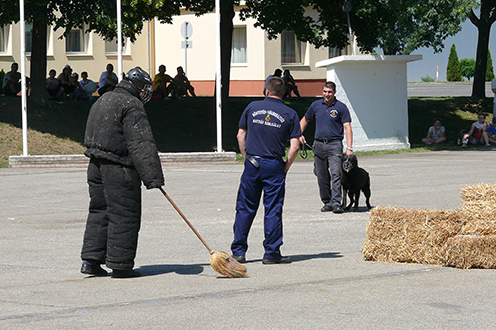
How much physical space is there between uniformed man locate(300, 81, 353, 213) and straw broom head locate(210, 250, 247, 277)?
4.71 metres

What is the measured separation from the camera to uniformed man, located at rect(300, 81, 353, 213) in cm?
1195

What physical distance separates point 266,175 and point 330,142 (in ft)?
13.1

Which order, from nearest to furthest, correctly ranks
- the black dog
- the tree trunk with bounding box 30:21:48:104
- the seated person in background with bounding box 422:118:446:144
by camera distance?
1. the black dog
2. the tree trunk with bounding box 30:21:48:104
3. the seated person in background with bounding box 422:118:446:144

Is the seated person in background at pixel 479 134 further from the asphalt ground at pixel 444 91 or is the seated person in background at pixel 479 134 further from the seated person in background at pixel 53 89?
the asphalt ground at pixel 444 91

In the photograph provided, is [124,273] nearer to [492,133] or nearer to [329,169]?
[329,169]

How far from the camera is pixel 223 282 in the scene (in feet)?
24.0

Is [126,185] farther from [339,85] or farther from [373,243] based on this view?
[339,85]

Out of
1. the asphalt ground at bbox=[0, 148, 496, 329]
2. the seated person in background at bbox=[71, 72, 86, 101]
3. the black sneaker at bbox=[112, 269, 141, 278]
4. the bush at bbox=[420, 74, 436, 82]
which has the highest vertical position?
A: the bush at bbox=[420, 74, 436, 82]

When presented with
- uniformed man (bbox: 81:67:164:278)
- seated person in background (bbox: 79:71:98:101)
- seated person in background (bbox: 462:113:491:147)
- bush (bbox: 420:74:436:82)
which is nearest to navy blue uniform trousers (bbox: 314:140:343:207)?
uniformed man (bbox: 81:67:164:278)

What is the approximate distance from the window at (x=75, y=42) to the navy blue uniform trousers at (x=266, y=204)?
35.6 meters

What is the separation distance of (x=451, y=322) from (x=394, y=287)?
122 cm

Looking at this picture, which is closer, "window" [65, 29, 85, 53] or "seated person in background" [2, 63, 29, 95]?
"seated person in background" [2, 63, 29, 95]

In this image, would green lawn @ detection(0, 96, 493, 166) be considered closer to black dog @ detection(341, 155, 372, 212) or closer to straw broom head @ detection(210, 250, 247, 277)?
black dog @ detection(341, 155, 372, 212)

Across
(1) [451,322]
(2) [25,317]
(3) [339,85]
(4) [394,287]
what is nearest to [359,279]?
(4) [394,287]
